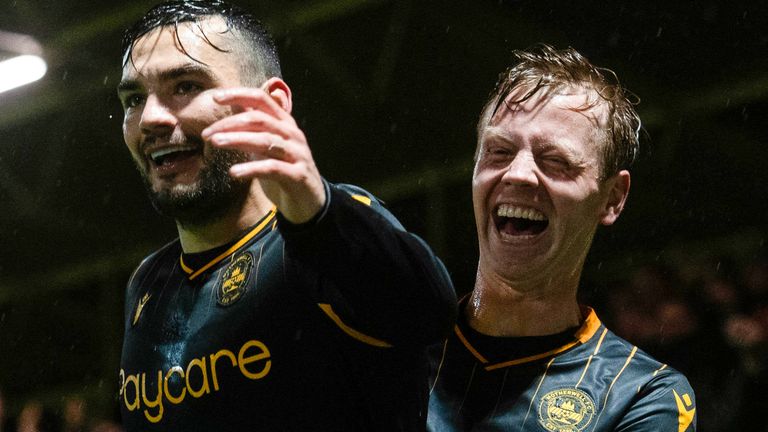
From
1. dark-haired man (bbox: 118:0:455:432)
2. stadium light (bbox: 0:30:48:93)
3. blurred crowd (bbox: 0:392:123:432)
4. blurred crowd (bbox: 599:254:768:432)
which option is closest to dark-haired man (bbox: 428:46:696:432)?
dark-haired man (bbox: 118:0:455:432)

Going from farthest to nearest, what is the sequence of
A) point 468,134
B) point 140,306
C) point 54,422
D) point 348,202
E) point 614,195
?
1. point 54,422
2. point 468,134
3. point 614,195
4. point 140,306
5. point 348,202

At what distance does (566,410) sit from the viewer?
2.54 m

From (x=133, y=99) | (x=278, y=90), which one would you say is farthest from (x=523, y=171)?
(x=133, y=99)

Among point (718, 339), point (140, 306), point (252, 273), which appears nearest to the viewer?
point (252, 273)

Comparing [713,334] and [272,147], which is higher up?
[272,147]

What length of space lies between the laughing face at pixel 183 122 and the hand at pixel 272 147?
0.48m

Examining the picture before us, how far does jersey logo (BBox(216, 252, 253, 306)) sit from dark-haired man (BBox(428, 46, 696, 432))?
62 cm

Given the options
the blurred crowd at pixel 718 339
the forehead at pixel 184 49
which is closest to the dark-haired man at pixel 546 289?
the forehead at pixel 184 49

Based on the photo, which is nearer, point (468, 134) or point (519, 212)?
point (519, 212)

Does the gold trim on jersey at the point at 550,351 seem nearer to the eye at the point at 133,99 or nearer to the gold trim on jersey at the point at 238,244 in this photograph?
the gold trim on jersey at the point at 238,244

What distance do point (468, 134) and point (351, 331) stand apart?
5.05 m

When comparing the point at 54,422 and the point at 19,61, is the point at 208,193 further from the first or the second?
the point at 54,422

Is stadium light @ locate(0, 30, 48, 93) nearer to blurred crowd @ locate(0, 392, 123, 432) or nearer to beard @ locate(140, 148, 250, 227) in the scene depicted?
blurred crowd @ locate(0, 392, 123, 432)

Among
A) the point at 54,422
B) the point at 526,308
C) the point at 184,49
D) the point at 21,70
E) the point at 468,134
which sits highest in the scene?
the point at 184,49
